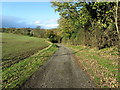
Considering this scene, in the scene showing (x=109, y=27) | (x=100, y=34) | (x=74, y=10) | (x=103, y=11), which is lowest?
(x=100, y=34)

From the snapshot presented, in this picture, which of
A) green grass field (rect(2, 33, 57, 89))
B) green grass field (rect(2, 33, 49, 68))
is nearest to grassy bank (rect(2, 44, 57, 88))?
green grass field (rect(2, 33, 57, 89))

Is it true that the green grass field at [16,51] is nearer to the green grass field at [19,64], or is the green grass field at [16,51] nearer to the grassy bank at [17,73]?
the green grass field at [19,64]

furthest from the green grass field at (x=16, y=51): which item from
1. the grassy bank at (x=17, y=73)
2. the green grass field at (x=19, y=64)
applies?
the grassy bank at (x=17, y=73)

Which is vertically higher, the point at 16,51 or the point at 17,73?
the point at 16,51

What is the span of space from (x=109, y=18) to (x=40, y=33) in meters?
62.6

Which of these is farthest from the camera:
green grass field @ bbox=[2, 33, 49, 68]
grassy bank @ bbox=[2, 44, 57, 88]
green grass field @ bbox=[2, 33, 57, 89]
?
green grass field @ bbox=[2, 33, 49, 68]

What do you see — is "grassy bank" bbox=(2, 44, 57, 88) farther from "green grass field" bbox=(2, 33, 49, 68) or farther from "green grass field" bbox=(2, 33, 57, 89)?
"green grass field" bbox=(2, 33, 49, 68)

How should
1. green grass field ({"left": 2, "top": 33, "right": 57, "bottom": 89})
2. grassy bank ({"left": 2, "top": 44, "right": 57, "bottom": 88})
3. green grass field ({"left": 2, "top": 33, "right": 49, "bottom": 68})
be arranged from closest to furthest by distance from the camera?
1. grassy bank ({"left": 2, "top": 44, "right": 57, "bottom": 88})
2. green grass field ({"left": 2, "top": 33, "right": 57, "bottom": 89})
3. green grass field ({"left": 2, "top": 33, "right": 49, "bottom": 68})

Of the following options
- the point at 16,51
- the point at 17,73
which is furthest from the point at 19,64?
the point at 16,51

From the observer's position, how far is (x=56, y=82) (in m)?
4.49

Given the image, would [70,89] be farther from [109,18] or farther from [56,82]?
[109,18]

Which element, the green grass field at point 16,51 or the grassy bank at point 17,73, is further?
the green grass field at point 16,51

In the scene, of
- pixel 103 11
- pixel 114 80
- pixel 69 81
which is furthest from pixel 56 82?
pixel 103 11

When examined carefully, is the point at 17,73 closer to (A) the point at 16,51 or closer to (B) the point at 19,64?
(B) the point at 19,64
